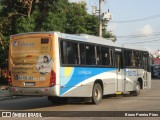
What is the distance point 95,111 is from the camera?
15883mm

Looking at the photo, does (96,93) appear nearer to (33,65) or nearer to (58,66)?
(58,66)

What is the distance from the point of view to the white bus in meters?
15.9

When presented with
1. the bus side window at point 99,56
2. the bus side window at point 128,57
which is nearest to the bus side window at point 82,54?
the bus side window at point 99,56

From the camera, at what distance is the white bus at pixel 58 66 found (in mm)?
15945

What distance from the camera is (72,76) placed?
16.8 m

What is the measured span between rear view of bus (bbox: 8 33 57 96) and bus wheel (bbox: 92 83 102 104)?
3237mm

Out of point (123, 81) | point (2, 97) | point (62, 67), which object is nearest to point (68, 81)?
point (62, 67)

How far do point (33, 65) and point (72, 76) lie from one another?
167cm

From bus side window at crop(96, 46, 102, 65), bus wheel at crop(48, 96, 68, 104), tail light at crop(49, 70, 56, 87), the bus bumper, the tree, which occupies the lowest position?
bus wheel at crop(48, 96, 68, 104)

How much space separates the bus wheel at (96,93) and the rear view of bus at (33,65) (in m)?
3.24

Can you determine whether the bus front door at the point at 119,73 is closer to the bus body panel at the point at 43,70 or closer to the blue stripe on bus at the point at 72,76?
the blue stripe on bus at the point at 72,76

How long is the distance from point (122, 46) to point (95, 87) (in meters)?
4.33

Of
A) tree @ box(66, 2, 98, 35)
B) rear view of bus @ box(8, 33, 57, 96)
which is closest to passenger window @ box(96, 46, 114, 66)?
rear view of bus @ box(8, 33, 57, 96)

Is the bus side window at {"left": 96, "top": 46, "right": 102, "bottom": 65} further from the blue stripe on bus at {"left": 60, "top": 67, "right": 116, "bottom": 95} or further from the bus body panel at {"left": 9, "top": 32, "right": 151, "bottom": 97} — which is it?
the bus body panel at {"left": 9, "top": 32, "right": 151, "bottom": 97}
